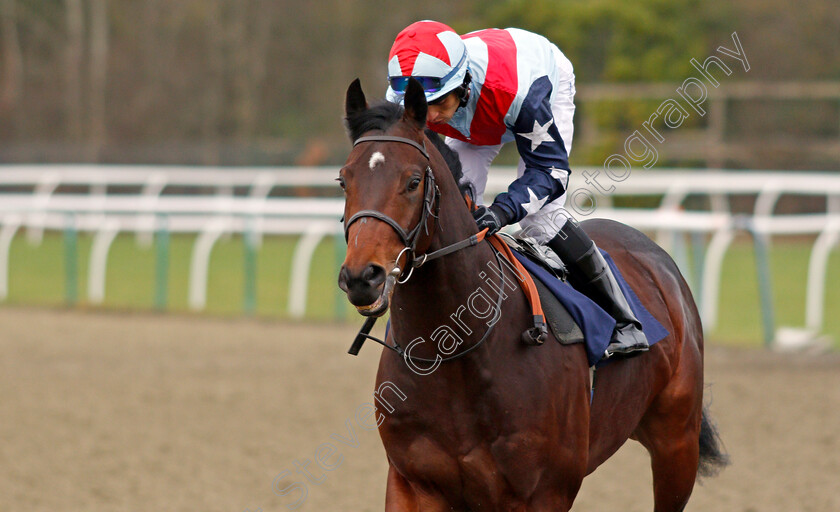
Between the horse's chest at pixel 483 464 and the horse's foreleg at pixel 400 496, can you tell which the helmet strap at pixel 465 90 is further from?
the horse's foreleg at pixel 400 496

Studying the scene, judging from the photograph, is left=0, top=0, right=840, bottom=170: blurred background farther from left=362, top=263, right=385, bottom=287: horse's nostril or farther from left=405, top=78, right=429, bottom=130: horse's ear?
left=362, top=263, right=385, bottom=287: horse's nostril

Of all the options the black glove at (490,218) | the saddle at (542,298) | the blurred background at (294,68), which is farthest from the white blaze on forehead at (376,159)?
the blurred background at (294,68)

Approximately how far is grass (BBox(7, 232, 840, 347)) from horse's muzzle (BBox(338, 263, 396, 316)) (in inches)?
267

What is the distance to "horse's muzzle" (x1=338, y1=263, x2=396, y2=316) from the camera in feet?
7.91

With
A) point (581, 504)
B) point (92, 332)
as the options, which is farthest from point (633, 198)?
point (581, 504)

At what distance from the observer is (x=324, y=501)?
4.98 m

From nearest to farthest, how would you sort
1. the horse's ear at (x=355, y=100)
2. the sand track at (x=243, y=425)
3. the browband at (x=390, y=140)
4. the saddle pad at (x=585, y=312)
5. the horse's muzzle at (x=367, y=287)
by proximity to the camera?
the horse's muzzle at (x=367, y=287) → the browband at (x=390, y=140) → the horse's ear at (x=355, y=100) → the saddle pad at (x=585, y=312) → the sand track at (x=243, y=425)

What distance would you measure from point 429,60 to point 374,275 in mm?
747

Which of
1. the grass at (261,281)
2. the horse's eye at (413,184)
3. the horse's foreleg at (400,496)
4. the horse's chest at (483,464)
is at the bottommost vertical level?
the grass at (261,281)

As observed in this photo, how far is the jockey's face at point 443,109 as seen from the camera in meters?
3.01

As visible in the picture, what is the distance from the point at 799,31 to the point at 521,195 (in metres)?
19.7

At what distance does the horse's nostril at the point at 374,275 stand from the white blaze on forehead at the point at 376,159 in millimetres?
280

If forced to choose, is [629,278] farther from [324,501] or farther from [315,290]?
[315,290]

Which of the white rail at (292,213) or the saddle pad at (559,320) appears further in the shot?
the white rail at (292,213)
